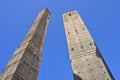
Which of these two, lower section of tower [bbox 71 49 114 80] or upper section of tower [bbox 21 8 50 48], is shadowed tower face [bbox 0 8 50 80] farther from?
lower section of tower [bbox 71 49 114 80]

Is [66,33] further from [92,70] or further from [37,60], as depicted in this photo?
[37,60]

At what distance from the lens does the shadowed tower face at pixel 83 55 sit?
49.8 feet

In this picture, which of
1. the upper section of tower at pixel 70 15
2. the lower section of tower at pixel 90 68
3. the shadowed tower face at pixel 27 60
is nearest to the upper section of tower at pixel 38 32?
the shadowed tower face at pixel 27 60

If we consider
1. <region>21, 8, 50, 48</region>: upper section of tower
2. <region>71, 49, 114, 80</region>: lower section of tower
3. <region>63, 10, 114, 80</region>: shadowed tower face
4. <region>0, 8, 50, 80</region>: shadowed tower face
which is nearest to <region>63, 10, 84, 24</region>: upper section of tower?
<region>63, 10, 114, 80</region>: shadowed tower face

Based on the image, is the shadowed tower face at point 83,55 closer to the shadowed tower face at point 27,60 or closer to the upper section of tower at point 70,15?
the upper section of tower at point 70,15

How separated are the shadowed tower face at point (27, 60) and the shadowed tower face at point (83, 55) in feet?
16.4

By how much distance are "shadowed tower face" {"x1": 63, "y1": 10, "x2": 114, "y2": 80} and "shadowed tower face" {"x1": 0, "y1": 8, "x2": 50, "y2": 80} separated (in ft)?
16.4

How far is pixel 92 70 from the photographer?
15562mm

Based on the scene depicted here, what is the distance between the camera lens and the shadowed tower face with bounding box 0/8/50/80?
8289mm

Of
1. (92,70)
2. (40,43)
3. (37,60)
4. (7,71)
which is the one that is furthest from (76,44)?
(7,71)

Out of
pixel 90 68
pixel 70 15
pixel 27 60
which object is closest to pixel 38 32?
pixel 27 60

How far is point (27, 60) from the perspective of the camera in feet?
29.9

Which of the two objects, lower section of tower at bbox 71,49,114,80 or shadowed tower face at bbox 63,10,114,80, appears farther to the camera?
shadowed tower face at bbox 63,10,114,80

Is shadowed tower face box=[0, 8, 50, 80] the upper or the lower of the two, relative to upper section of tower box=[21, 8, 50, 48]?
lower
